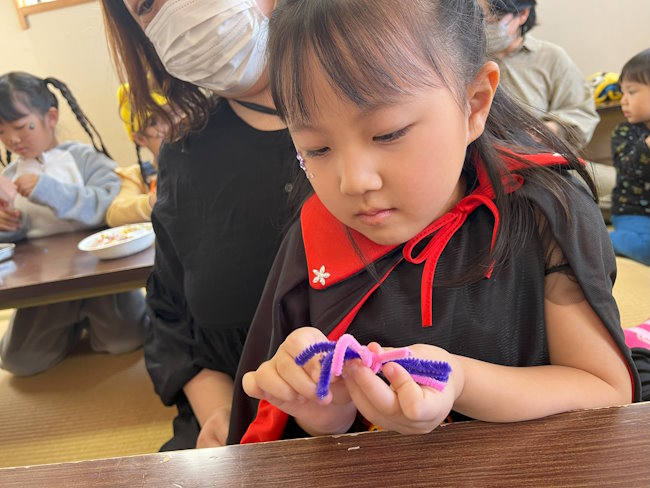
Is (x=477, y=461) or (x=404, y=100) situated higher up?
(x=404, y=100)

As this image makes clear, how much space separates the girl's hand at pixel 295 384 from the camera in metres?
0.49

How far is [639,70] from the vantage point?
8.17 ft

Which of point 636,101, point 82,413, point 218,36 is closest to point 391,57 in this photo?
point 218,36

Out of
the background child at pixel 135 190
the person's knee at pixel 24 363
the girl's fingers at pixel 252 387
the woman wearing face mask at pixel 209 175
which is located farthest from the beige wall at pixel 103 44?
the girl's fingers at pixel 252 387

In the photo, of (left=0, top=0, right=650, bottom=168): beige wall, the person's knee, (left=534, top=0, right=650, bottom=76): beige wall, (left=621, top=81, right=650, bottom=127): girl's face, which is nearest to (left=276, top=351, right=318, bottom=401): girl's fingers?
the person's knee

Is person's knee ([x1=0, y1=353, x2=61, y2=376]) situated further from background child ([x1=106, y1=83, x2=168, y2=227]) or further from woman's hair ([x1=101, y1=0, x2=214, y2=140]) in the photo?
woman's hair ([x1=101, y1=0, x2=214, y2=140])

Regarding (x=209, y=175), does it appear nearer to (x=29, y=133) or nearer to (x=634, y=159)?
(x=29, y=133)

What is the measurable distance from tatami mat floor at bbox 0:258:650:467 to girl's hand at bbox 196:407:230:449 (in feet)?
2.37

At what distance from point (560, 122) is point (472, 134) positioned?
290mm

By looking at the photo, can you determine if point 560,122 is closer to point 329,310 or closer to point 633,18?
point 329,310

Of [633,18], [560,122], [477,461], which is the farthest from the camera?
[633,18]

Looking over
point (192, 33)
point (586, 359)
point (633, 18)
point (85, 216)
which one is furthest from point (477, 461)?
point (633, 18)

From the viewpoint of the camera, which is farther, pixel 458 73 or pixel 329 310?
pixel 329 310

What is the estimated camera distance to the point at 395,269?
0.70m
